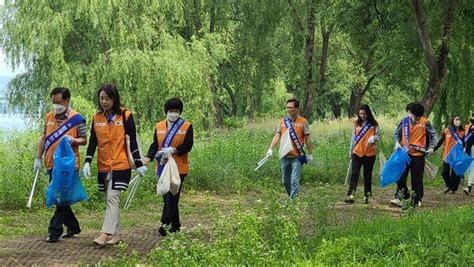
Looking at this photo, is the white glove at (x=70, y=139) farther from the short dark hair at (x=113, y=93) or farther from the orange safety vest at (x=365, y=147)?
the orange safety vest at (x=365, y=147)

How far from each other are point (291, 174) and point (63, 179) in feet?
13.1

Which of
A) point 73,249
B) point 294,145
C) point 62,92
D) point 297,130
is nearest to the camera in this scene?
point 73,249

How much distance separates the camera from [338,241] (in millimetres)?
6367

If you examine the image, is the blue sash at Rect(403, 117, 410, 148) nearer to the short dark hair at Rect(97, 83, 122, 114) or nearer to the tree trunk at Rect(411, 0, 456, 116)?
the tree trunk at Rect(411, 0, 456, 116)

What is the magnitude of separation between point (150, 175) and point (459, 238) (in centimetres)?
697

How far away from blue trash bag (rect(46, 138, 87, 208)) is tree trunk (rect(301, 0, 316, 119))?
16626 millimetres

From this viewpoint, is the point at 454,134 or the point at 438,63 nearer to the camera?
the point at 454,134

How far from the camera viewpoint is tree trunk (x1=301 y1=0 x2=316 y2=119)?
23.6 metres

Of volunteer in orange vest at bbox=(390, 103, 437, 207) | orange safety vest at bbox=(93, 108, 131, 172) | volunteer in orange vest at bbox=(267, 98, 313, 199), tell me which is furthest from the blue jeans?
orange safety vest at bbox=(93, 108, 131, 172)

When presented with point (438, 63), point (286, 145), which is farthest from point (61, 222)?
point (438, 63)

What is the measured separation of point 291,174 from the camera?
10359 millimetres

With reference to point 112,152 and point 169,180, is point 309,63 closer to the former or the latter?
point 169,180

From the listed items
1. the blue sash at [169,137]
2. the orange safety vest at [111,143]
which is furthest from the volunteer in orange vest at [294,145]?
the orange safety vest at [111,143]

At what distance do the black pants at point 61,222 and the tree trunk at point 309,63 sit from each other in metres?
16.5
